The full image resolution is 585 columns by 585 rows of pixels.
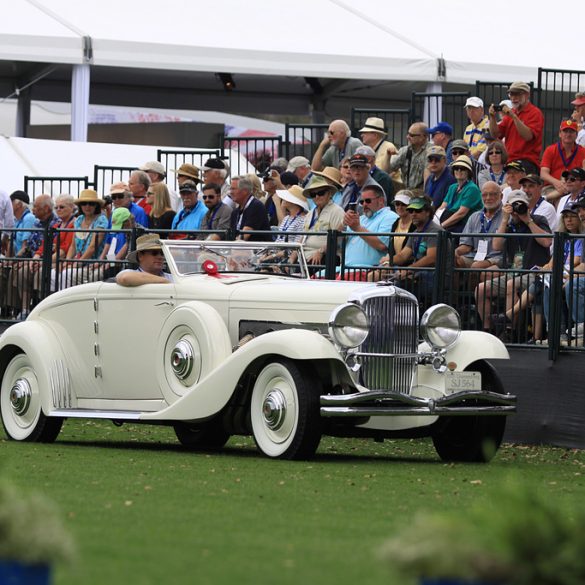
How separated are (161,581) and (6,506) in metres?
1.08

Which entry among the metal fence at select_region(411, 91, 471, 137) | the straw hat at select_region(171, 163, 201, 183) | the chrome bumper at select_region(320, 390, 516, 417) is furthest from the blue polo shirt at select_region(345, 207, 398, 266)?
the metal fence at select_region(411, 91, 471, 137)

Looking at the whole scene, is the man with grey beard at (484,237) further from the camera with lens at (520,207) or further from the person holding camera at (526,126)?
the person holding camera at (526,126)

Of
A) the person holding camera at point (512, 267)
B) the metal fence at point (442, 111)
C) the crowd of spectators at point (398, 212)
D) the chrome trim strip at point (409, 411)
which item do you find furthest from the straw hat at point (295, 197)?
the metal fence at point (442, 111)

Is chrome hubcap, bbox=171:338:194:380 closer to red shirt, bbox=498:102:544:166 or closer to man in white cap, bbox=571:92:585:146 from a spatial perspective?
red shirt, bbox=498:102:544:166

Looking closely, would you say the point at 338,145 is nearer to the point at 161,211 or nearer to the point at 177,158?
the point at 161,211

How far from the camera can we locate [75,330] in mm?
12594

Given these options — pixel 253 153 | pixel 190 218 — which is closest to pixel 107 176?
pixel 253 153

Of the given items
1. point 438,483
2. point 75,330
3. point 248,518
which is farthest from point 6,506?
point 75,330

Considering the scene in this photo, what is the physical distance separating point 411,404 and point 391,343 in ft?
2.11

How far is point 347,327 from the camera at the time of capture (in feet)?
35.7

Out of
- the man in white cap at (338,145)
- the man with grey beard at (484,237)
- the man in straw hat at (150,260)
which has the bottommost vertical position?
the man in straw hat at (150,260)

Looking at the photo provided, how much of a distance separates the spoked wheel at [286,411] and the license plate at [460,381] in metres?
1.09

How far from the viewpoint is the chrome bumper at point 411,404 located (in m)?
10.5

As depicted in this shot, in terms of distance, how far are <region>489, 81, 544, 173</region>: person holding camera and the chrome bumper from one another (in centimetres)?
735
